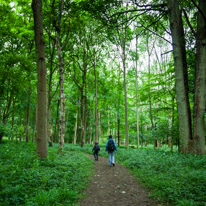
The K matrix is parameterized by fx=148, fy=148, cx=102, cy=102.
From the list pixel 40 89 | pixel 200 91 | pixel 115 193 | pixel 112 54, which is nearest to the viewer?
pixel 115 193

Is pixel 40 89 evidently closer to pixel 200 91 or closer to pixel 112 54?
pixel 200 91

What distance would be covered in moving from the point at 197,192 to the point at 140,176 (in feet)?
8.45

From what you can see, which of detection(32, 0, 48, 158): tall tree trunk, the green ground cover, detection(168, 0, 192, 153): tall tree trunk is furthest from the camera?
detection(168, 0, 192, 153): tall tree trunk

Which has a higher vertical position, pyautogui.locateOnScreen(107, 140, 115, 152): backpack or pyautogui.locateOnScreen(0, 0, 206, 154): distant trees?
pyautogui.locateOnScreen(0, 0, 206, 154): distant trees

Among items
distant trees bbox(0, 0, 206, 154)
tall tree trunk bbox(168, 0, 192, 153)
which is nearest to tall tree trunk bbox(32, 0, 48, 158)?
distant trees bbox(0, 0, 206, 154)

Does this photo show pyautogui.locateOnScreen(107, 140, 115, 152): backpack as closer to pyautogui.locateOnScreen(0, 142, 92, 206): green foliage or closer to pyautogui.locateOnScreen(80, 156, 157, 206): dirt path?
pyautogui.locateOnScreen(80, 156, 157, 206): dirt path

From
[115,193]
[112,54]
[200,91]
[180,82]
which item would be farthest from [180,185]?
[112,54]

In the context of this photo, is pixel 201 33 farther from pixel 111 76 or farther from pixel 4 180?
pixel 111 76

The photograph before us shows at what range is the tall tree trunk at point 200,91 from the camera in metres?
7.36

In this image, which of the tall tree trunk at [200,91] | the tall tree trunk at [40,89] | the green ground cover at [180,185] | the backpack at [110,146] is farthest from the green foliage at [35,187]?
the tall tree trunk at [200,91]

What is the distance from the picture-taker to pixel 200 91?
7496mm

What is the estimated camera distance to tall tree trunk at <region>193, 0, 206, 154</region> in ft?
24.1

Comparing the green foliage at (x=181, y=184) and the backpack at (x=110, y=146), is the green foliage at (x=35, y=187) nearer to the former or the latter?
the green foliage at (x=181, y=184)

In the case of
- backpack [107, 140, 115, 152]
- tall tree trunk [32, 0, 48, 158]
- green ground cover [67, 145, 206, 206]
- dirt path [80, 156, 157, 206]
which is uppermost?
tall tree trunk [32, 0, 48, 158]
